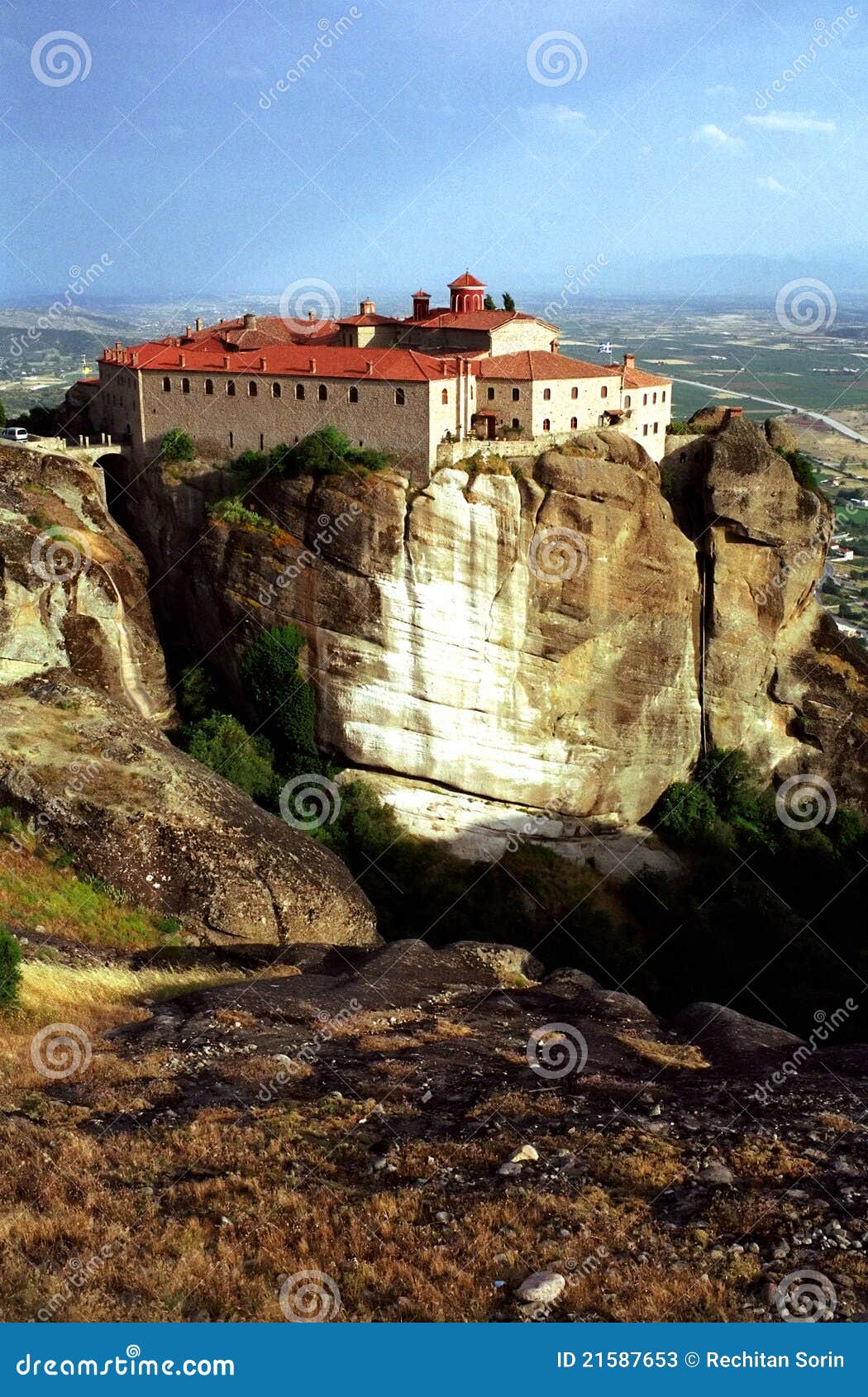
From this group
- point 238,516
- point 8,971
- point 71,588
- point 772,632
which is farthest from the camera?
point 772,632

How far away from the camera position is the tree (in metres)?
37.8

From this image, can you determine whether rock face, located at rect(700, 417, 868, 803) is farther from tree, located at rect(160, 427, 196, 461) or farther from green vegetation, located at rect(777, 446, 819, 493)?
Result: tree, located at rect(160, 427, 196, 461)

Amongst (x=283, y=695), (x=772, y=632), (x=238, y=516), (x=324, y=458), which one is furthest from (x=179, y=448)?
(x=772, y=632)

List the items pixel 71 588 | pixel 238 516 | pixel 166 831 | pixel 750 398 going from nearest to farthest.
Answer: pixel 166 831 < pixel 71 588 < pixel 238 516 < pixel 750 398

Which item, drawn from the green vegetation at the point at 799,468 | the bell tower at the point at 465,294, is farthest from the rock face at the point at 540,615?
the bell tower at the point at 465,294

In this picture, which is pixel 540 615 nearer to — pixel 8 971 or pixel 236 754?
pixel 236 754

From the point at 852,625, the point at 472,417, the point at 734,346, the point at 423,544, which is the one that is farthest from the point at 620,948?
the point at 734,346

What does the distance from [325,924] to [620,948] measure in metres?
14.0

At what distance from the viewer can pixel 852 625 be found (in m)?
89.8

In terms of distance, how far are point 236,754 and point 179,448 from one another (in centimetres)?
1085

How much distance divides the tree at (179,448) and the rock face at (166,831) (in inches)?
588

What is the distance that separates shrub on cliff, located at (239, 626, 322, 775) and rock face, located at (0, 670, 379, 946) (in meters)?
9.86

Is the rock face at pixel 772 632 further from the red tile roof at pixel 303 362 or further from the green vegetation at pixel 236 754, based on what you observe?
the green vegetation at pixel 236 754

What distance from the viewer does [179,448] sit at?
3775 cm
